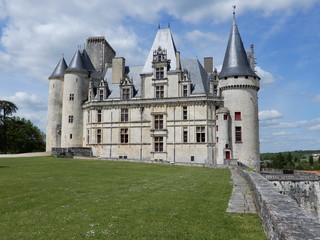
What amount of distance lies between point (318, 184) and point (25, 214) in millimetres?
25365

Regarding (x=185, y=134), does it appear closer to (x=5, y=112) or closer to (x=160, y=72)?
(x=160, y=72)

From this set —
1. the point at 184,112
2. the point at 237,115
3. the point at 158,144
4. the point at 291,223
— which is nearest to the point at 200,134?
the point at 184,112

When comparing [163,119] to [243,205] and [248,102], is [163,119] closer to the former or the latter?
[248,102]

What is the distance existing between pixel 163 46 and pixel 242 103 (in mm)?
13362

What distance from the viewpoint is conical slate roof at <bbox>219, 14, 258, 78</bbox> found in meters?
35.4

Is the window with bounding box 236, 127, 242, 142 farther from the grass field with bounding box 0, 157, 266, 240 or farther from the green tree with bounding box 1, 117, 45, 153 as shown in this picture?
the green tree with bounding box 1, 117, 45, 153

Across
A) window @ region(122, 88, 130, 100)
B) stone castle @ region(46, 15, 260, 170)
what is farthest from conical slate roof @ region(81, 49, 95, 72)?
window @ region(122, 88, 130, 100)

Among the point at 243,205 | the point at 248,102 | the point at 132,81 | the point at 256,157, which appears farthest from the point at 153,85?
the point at 243,205

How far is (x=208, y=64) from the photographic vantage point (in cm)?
4128

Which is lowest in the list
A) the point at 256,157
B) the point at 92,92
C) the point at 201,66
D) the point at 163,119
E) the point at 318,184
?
the point at 318,184

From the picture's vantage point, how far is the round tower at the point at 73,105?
4134cm

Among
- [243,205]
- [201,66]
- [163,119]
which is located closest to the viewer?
[243,205]

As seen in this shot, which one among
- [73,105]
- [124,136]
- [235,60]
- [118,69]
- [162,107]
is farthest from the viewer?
[118,69]

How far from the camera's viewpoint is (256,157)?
34.4 meters
